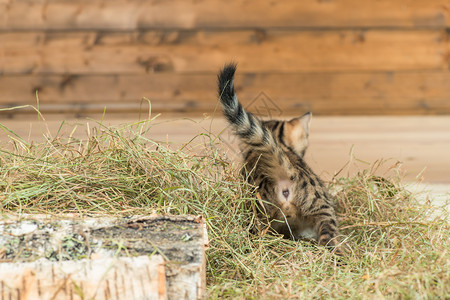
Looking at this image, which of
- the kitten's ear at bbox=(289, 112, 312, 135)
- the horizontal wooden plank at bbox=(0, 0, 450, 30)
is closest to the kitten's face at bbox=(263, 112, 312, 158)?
the kitten's ear at bbox=(289, 112, 312, 135)

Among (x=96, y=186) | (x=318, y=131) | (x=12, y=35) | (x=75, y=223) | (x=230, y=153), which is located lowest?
(x=75, y=223)

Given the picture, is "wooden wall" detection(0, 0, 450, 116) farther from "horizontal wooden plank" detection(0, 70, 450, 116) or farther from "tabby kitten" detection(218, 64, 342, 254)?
"tabby kitten" detection(218, 64, 342, 254)

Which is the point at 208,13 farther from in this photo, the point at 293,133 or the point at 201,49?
the point at 293,133

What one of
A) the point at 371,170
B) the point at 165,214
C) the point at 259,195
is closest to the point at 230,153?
the point at 259,195

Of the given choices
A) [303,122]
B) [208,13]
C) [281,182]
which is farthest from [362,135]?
[281,182]

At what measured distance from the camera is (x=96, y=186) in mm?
1916

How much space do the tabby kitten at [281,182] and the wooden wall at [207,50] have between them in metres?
2.30

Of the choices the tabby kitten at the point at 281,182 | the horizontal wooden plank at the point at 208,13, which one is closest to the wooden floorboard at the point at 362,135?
the horizontal wooden plank at the point at 208,13

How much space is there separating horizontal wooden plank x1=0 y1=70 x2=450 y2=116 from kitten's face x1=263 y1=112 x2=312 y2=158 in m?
1.94

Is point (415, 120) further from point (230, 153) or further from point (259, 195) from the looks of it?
point (259, 195)

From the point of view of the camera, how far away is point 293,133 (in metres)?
2.47

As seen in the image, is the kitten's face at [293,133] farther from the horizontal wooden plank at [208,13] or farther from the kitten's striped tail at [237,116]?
the horizontal wooden plank at [208,13]

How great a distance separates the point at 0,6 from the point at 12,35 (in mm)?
232

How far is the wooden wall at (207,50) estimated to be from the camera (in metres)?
4.48
